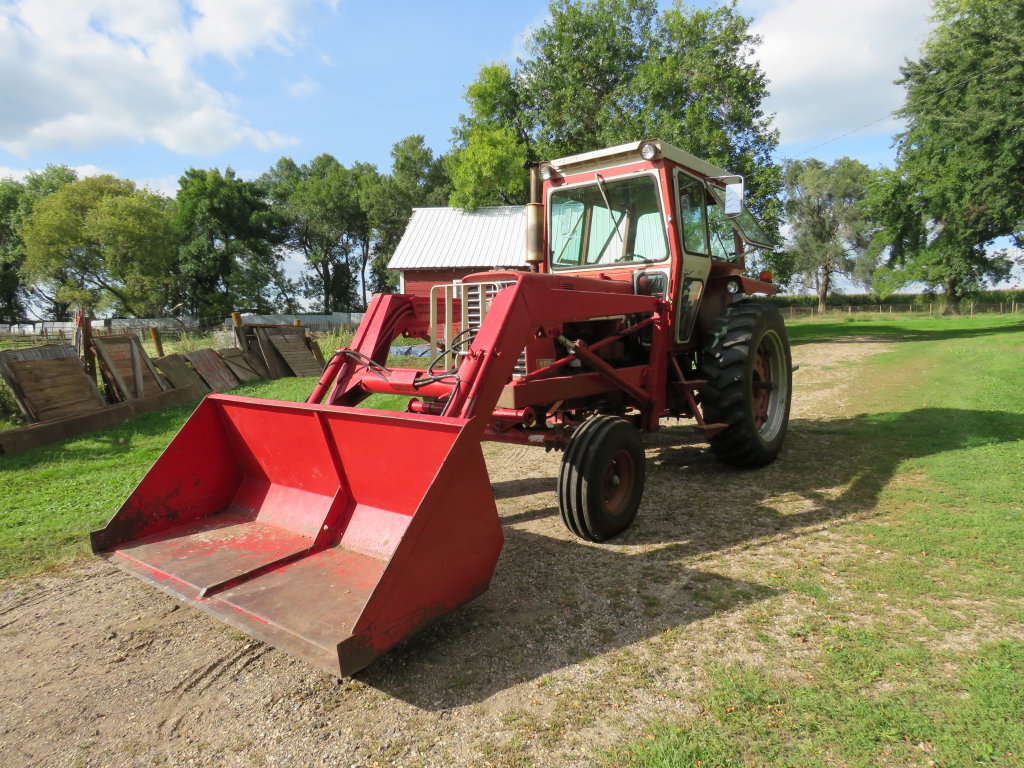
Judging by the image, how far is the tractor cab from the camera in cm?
501

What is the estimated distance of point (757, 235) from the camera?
6.27 m

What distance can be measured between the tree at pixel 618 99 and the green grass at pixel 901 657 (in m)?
16.6

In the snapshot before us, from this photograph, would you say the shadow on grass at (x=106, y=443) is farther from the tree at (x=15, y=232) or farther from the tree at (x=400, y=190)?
the tree at (x=15, y=232)

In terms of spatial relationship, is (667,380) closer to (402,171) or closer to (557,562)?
(557,562)

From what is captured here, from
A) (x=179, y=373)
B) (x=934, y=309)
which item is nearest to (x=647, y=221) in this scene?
(x=179, y=373)

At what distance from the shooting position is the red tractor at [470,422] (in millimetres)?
2717

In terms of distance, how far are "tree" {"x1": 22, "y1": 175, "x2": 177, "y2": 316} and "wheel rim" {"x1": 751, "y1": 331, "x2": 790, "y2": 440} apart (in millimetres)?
40122

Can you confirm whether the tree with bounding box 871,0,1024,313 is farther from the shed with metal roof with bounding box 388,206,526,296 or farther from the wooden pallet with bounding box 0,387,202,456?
the wooden pallet with bounding box 0,387,202,456

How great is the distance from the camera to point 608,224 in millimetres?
5410

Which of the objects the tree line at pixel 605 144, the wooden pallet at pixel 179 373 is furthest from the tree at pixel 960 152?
the wooden pallet at pixel 179 373

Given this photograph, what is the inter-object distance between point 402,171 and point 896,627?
4883cm

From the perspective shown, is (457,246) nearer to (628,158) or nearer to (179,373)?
(179,373)

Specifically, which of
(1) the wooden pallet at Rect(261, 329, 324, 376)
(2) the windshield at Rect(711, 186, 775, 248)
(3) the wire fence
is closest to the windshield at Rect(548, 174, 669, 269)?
(2) the windshield at Rect(711, 186, 775, 248)

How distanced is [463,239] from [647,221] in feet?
65.7
